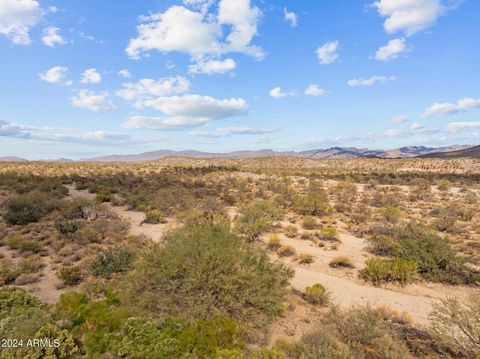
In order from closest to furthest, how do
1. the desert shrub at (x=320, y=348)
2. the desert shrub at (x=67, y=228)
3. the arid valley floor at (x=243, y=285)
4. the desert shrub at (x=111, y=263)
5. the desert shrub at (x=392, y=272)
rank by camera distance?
the desert shrub at (x=320, y=348) → the arid valley floor at (x=243, y=285) → the desert shrub at (x=392, y=272) → the desert shrub at (x=111, y=263) → the desert shrub at (x=67, y=228)

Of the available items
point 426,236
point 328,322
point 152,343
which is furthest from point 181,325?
point 426,236

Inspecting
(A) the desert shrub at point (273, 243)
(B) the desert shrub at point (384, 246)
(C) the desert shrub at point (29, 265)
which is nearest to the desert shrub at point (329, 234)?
(B) the desert shrub at point (384, 246)

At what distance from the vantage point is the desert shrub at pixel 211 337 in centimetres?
521

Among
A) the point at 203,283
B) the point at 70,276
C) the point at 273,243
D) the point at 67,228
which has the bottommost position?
the point at 273,243

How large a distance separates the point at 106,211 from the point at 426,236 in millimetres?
16741

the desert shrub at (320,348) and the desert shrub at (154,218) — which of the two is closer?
the desert shrub at (320,348)

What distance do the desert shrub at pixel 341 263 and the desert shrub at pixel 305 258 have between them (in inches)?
28.6

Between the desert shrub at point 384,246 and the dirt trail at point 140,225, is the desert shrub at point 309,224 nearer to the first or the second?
the desert shrub at point 384,246

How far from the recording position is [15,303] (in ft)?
23.6

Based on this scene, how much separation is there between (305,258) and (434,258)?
4413 mm

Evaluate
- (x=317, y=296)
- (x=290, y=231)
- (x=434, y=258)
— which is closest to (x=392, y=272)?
(x=434, y=258)

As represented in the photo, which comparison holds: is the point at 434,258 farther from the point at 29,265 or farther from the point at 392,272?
the point at 29,265

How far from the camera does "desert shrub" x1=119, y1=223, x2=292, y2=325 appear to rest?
21.1 ft

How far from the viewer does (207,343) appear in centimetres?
535
